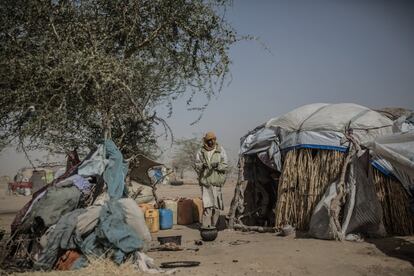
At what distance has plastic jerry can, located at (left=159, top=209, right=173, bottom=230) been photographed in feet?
29.5

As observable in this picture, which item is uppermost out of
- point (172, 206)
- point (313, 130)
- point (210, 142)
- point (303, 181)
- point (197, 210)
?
point (313, 130)

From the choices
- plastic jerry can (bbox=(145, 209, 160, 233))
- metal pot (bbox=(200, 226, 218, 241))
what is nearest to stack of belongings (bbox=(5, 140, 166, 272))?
metal pot (bbox=(200, 226, 218, 241))

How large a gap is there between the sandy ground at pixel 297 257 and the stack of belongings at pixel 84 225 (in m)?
0.41

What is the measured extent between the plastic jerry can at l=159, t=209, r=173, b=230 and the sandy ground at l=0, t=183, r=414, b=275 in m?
1.63

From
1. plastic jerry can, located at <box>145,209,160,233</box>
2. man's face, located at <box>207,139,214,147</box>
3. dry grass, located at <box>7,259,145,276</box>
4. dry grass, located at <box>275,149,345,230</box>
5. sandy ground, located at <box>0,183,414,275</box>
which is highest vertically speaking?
man's face, located at <box>207,139,214,147</box>

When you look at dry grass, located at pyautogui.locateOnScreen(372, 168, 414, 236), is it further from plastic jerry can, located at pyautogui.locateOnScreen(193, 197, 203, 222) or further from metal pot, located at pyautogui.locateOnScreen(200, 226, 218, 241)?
plastic jerry can, located at pyautogui.locateOnScreen(193, 197, 203, 222)

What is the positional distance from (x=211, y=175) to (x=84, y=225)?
4.18 m

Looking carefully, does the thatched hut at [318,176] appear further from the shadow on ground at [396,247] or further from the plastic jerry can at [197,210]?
the plastic jerry can at [197,210]

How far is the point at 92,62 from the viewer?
527cm

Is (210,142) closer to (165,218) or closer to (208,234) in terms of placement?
(165,218)

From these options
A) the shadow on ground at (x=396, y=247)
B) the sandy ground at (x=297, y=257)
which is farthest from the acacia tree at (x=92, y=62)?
the shadow on ground at (x=396, y=247)

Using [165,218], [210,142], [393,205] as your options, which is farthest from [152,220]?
[393,205]

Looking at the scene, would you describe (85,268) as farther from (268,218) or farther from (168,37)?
(268,218)

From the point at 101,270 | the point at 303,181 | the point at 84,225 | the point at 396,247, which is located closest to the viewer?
the point at 101,270
